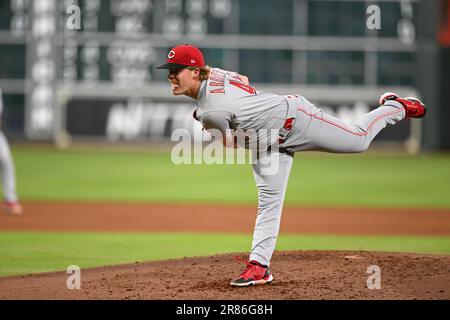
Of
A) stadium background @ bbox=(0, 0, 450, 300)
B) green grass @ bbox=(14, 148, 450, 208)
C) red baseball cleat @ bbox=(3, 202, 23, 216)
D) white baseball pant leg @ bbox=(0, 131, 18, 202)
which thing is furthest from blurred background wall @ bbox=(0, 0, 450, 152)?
white baseball pant leg @ bbox=(0, 131, 18, 202)

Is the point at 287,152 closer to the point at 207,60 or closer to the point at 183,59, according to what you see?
the point at 183,59

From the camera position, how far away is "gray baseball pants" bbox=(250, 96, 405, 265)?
4926 mm

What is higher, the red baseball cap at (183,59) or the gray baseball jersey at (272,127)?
the red baseball cap at (183,59)

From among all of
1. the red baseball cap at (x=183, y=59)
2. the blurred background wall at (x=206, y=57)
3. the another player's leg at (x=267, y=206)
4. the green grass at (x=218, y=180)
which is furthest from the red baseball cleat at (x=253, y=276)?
the blurred background wall at (x=206, y=57)

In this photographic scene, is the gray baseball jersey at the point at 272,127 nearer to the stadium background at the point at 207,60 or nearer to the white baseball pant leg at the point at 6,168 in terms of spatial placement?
the white baseball pant leg at the point at 6,168

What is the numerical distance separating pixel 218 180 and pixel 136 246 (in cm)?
652

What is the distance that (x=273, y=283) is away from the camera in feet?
16.2

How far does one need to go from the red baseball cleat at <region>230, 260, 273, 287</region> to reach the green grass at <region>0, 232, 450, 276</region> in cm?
188

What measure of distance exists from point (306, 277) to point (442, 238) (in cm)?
334

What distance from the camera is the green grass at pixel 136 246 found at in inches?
260

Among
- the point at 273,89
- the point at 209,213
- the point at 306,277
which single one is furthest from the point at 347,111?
the point at 306,277


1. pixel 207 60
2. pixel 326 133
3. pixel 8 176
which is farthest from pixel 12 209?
pixel 207 60

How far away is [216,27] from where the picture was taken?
1773 cm

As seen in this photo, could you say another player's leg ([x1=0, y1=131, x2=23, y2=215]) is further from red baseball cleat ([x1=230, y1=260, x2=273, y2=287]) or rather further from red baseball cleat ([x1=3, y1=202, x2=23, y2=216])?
red baseball cleat ([x1=230, y1=260, x2=273, y2=287])
